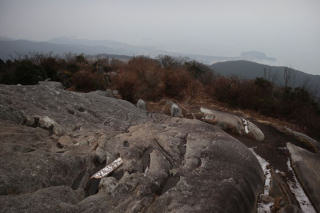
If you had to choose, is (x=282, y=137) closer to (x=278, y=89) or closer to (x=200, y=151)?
(x=200, y=151)

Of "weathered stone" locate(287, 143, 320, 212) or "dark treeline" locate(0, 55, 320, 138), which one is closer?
"weathered stone" locate(287, 143, 320, 212)

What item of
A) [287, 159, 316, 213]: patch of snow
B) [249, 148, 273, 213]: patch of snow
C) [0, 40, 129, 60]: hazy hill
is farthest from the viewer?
[0, 40, 129, 60]: hazy hill

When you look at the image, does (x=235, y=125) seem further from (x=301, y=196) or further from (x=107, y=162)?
(x=107, y=162)

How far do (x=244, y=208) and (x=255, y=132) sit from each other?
19.3ft

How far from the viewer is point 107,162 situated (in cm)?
395

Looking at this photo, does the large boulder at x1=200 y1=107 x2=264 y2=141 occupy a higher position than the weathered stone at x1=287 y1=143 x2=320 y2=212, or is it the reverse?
the large boulder at x1=200 y1=107 x2=264 y2=141

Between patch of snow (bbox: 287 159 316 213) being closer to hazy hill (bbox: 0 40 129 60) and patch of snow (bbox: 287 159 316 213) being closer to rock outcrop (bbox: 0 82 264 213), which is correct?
rock outcrop (bbox: 0 82 264 213)

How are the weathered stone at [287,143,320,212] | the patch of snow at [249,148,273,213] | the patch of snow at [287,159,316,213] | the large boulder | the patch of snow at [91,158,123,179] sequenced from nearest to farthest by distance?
the patch of snow at [91,158,123,179], the patch of snow at [249,148,273,213], the patch of snow at [287,159,316,213], the weathered stone at [287,143,320,212], the large boulder

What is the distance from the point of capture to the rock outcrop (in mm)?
2773

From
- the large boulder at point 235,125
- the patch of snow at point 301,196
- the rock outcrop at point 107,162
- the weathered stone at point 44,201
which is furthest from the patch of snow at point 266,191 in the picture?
the weathered stone at point 44,201

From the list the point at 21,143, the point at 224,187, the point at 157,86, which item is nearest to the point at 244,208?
the point at 224,187

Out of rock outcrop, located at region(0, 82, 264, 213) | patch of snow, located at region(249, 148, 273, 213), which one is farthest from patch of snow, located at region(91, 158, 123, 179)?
patch of snow, located at region(249, 148, 273, 213)

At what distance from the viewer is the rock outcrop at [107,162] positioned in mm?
2773

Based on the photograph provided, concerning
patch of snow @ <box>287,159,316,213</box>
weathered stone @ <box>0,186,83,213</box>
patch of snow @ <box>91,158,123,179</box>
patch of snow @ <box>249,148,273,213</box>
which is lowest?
patch of snow @ <box>287,159,316,213</box>
